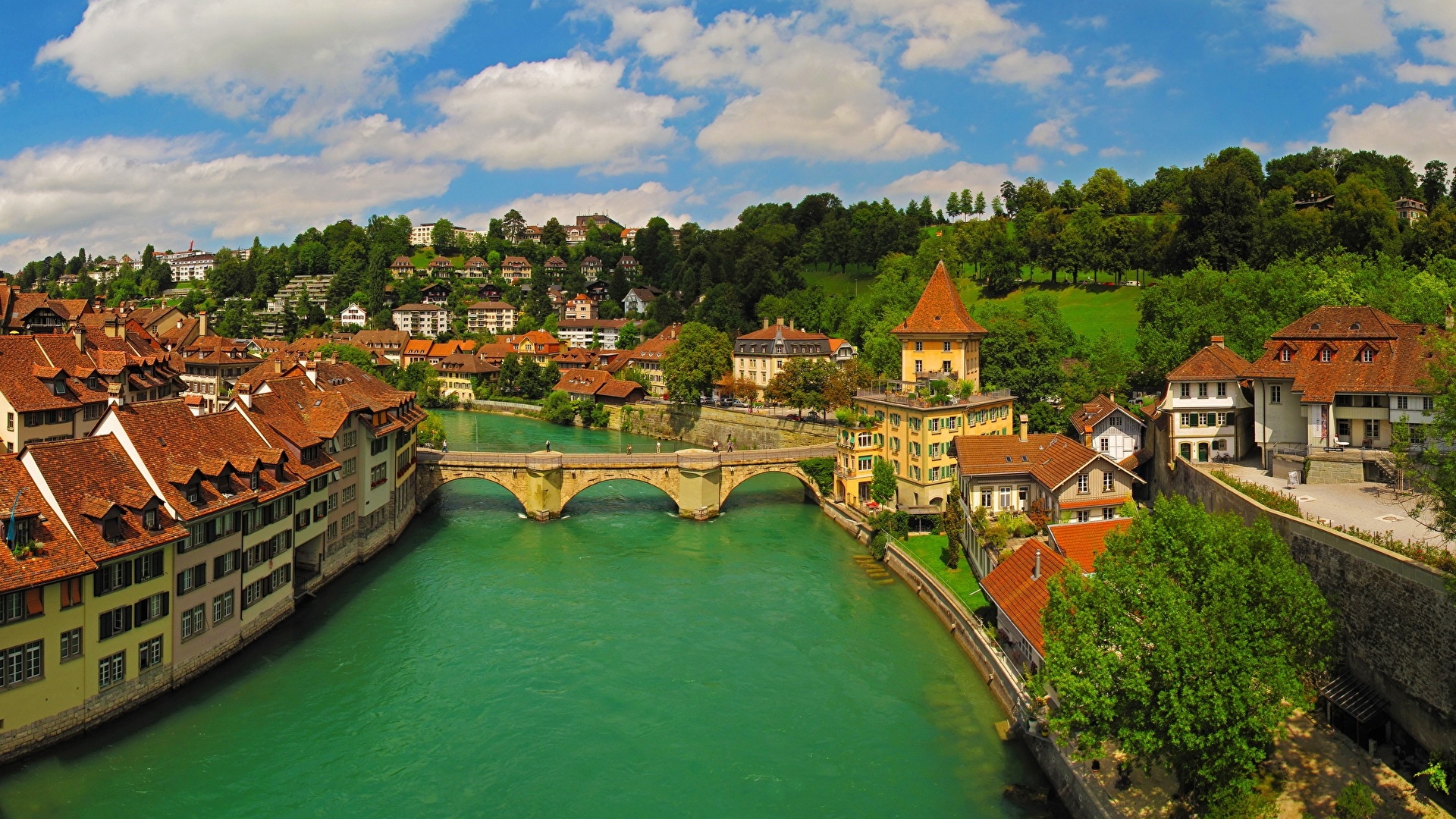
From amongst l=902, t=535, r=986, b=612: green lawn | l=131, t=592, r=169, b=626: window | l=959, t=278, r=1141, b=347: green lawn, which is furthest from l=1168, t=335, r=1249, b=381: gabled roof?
l=131, t=592, r=169, b=626: window

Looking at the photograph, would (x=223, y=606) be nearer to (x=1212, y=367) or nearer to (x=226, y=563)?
(x=226, y=563)

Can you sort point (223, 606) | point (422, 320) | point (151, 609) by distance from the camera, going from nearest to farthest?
point (151, 609) → point (223, 606) → point (422, 320)

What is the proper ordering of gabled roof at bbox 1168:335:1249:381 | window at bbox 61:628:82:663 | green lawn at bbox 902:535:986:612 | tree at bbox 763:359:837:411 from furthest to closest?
tree at bbox 763:359:837:411, gabled roof at bbox 1168:335:1249:381, green lawn at bbox 902:535:986:612, window at bbox 61:628:82:663

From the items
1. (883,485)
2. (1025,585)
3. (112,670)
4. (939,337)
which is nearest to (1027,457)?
(883,485)

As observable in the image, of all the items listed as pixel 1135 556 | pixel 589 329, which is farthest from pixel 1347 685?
pixel 589 329

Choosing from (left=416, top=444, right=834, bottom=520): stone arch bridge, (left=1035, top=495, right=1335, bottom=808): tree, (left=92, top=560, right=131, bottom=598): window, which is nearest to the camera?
(left=1035, top=495, right=1335, bottom=808): tree

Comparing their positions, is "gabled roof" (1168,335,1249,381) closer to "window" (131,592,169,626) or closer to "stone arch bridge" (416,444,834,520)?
"stone arch bridge" (416,444,834,520)
